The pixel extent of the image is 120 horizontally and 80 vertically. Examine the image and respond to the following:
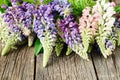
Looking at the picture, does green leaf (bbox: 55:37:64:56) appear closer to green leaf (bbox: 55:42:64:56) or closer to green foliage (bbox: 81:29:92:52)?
green leaf (bbox: 55:42:64:56)

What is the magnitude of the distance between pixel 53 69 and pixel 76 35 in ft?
0.57

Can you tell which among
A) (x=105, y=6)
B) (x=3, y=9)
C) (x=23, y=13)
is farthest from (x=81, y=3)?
(x=3, y=9)

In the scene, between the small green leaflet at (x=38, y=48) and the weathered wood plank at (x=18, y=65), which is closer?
the weathered wood plank at (x=18, y=65)

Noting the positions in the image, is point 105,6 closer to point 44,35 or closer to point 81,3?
point 81,3

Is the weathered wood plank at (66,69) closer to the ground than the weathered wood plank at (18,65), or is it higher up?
closer to the ground

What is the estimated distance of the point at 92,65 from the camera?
1.44 metres

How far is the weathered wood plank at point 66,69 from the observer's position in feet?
4.50

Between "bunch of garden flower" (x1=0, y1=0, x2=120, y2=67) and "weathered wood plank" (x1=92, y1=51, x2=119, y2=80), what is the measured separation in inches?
1.2

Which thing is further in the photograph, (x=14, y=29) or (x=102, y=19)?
(x=14, y=29)

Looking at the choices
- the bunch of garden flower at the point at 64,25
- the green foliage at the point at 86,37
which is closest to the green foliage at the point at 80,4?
the bunch of garden flower at the point at 64,25

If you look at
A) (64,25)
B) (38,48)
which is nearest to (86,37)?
(64,25)

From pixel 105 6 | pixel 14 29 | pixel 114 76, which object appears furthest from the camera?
pixel 14 29

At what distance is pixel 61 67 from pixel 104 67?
0.18m

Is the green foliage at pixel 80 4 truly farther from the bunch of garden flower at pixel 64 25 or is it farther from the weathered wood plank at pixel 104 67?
the weathered wood plank at pixel 104 67
